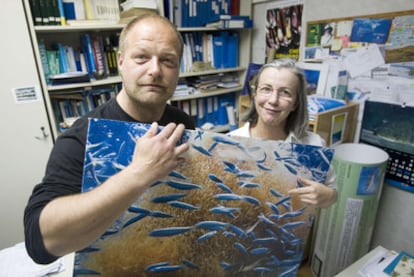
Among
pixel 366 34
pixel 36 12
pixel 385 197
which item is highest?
pixel 36 12

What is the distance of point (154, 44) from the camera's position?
0.86m

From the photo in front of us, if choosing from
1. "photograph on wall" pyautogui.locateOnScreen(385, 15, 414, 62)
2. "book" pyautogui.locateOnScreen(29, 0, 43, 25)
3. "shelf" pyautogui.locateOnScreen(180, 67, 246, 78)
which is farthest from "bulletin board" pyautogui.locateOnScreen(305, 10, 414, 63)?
"book" pyautogui.locateOnScreen(29, 0, 43, 25)

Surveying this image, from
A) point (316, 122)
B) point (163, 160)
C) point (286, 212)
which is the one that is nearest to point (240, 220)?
point (286, 212)

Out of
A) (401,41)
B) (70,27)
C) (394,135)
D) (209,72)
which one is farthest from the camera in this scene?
(209,72)

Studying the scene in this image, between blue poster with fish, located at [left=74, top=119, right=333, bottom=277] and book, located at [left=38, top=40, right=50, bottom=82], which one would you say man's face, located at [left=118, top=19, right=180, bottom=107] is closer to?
→ blue poster with fish, located at [left=74, top=119, right=333, bottom=277]

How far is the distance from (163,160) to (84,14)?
196 cm

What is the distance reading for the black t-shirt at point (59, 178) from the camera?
0.65 m

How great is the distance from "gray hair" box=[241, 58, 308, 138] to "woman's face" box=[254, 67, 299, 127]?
26mm

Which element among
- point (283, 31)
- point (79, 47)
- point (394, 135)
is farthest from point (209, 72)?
point (394, 135)

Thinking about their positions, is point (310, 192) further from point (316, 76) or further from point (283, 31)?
point (283, 31)

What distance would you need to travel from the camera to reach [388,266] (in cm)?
134

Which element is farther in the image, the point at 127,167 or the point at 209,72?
the point at 209,72

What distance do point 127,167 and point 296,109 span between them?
3.12 ft

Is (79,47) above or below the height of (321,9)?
below
